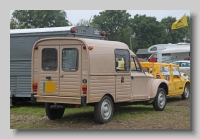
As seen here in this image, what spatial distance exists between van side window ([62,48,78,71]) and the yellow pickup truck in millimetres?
4166

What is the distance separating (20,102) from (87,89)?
560cm

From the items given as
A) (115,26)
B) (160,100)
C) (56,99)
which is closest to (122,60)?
(56,99)

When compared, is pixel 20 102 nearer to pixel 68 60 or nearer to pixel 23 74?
pixel 23 74

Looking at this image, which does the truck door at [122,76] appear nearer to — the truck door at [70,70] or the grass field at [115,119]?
the grass field at [115,119]

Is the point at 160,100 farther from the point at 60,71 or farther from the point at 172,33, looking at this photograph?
the point at 172,33

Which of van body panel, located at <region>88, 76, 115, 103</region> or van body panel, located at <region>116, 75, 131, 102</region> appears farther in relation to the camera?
van body panel, located at <region>116, 75, 131, 102</region>

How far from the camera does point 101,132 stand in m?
7.92

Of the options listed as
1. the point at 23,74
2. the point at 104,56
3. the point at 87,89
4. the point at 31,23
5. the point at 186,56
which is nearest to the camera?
the point at 87,89

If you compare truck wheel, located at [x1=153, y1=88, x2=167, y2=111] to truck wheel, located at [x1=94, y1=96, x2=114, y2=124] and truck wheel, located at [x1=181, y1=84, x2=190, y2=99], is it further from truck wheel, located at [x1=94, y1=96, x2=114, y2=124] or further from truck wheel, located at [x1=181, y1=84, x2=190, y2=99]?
truck wheel, located at [x1=181, y1=84, x2=190, y2=99]

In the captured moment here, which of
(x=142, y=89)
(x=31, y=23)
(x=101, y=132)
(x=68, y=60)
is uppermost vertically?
(x=31, y=23)

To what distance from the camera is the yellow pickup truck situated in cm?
1203

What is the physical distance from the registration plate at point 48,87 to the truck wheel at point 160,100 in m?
3.52

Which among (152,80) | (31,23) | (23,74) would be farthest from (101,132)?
(31,23)

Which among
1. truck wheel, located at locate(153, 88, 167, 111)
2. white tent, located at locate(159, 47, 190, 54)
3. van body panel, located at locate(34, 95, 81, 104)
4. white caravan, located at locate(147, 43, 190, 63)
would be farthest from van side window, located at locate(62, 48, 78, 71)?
white tent, located at locate(159, 47, 190, 54)
